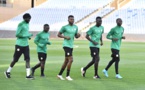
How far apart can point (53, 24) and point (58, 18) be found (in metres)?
2.56

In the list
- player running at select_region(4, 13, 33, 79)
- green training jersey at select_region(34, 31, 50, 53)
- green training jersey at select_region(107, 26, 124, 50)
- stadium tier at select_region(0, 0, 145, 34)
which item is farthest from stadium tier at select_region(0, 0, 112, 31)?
player running at select_region(4, 13, 33, 79)

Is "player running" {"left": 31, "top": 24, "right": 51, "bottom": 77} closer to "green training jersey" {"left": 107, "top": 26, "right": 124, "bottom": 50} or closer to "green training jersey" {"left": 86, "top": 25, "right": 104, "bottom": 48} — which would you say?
"green training jersey" {"left": 86, "top": 25, "right": 104, "bottom": 48}

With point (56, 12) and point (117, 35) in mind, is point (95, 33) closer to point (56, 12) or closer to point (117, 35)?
point (117, 35)

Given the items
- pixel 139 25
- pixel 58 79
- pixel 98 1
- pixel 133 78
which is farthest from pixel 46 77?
pixel 98 1

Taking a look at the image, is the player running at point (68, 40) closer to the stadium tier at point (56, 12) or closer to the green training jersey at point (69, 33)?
the green training jersey at point (69, 33)

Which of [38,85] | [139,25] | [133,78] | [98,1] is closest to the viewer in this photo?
[38,85]

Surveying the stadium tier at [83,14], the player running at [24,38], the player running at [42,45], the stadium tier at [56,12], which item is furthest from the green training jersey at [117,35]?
the stadium tier at [56,12]

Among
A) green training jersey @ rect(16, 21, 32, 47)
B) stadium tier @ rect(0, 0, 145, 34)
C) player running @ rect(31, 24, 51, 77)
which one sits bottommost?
player running @ rect(31, 24, 51, 77)

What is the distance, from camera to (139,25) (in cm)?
6569

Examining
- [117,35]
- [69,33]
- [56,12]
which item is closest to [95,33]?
[117,35]

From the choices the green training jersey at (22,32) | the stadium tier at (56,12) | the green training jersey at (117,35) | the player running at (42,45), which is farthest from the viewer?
the stadium tier at (56,12)

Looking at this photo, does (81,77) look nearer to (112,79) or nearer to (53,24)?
(112,79)

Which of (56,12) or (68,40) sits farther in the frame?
(56,12)

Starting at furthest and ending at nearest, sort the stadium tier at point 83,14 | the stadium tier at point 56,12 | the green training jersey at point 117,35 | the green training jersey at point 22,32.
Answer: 1. the stadium tier at point 56,12
2. the stadium tier at point 83,14
3. the green training jersey at point 117,35
4. the green training jersey at point 22,32
